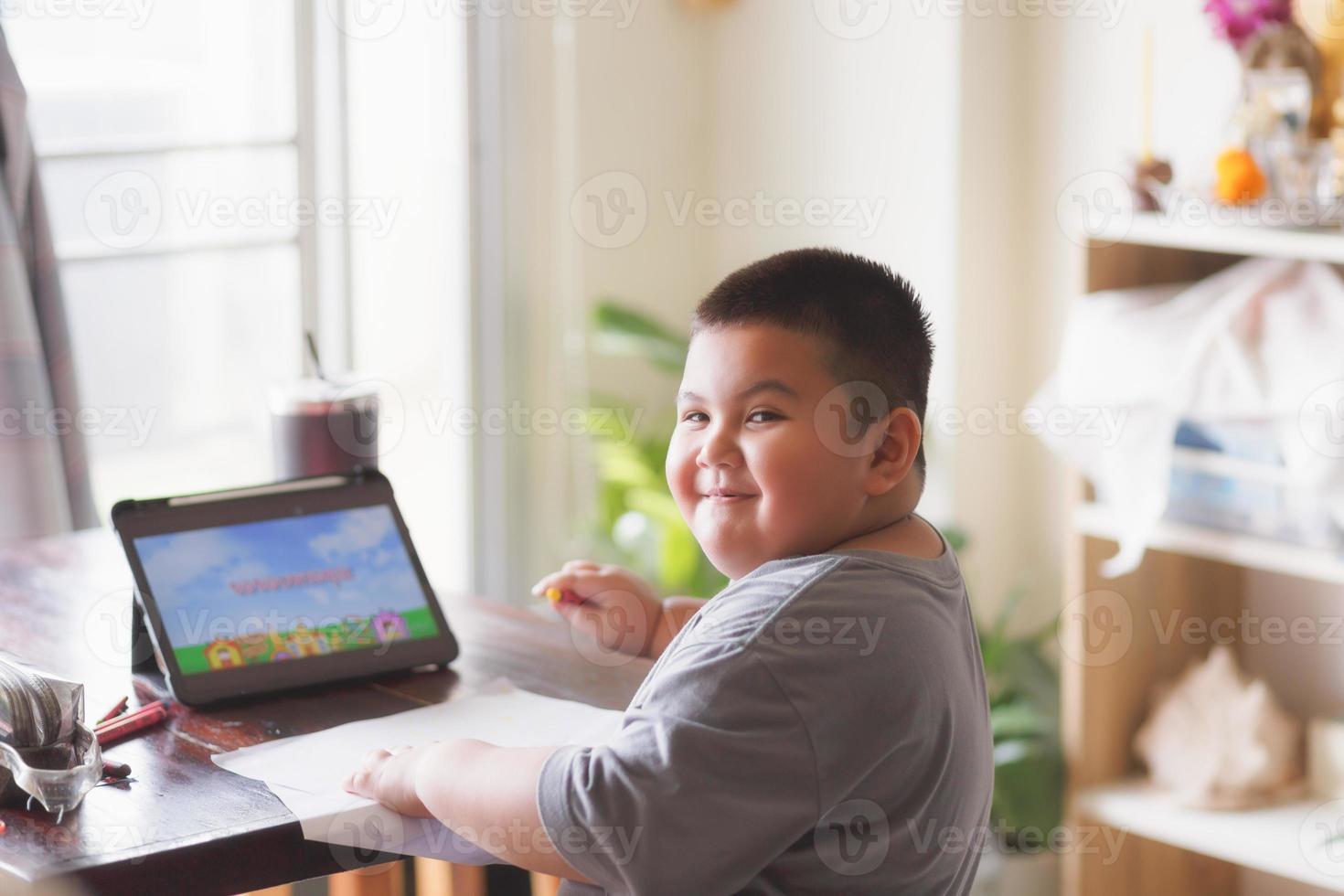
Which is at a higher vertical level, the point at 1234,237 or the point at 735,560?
the point at 1234,237

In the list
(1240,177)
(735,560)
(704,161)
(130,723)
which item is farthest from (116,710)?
(704,161)

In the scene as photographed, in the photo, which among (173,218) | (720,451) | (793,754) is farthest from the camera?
(173,218)

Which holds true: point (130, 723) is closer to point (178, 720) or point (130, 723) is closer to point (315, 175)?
point (178, 720)

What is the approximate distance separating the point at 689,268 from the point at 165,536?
1.87 metres

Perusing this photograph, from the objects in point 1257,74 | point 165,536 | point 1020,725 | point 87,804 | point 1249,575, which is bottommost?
point 1020,725

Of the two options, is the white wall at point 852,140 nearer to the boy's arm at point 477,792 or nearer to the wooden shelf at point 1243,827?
the wooden shelf at point 1243,827

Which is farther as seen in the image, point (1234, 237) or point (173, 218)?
point (173, 218)

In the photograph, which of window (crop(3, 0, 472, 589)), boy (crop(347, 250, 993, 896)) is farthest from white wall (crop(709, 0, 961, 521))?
boy (crop(347, 250, 993, 896))

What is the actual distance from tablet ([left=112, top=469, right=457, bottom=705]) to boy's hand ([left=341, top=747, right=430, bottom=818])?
10.5 inches

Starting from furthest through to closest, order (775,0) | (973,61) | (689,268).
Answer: (689,268)
(775,0)
(973,61)

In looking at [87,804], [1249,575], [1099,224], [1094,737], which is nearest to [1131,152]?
[1099,224]

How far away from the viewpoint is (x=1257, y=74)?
7.34 feet

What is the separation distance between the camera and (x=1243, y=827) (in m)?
2.34

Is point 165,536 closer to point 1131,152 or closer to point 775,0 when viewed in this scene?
point 1131,152
